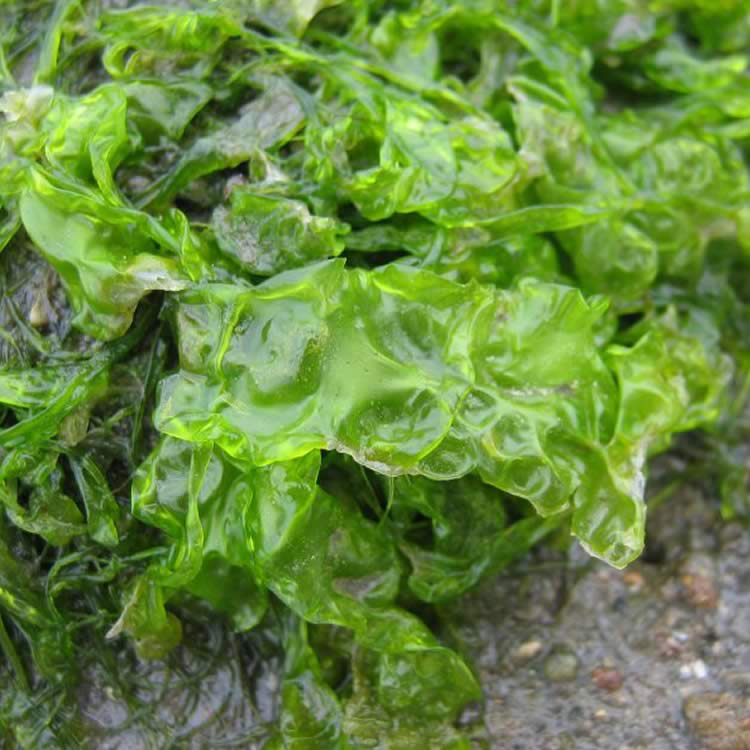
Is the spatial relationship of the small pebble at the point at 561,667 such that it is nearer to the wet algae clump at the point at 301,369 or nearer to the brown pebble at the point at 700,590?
the wet algae clump at the point at 301,369

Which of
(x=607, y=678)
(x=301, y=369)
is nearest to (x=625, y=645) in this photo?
(x=607, y=678)

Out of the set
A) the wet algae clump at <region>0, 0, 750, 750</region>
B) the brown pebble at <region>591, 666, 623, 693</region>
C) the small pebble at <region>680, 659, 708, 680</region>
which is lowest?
the brown pebble at <region>591, 666, 623, 693</region>

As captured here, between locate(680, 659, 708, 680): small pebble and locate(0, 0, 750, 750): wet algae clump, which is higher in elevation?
locate(0, 0, 750, 750): wet algae clump

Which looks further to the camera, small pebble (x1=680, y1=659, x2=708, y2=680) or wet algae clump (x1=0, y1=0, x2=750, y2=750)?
small pebble (x1=680, y1=659, x2=708, y2=680)

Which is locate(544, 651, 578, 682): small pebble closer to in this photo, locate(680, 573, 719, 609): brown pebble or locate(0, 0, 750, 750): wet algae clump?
locate(0, 0, 750, 750): wet algae clump

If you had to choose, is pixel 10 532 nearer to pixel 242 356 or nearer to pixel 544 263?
pixel 242 356

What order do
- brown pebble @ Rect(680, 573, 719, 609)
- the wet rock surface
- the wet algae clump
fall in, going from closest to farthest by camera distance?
1. the wet algae clump
2. the wet rock surface
3. brown pebble @ Rect(680, 573, 719, 609)

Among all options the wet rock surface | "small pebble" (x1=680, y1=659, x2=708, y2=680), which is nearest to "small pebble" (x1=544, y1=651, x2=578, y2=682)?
the wet rock surface

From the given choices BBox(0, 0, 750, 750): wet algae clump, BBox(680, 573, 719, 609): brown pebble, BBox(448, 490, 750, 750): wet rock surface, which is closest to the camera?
BBox(0, 0, 750, 750): wet algae clump

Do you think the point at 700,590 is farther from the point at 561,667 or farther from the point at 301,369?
the point at 301,369
